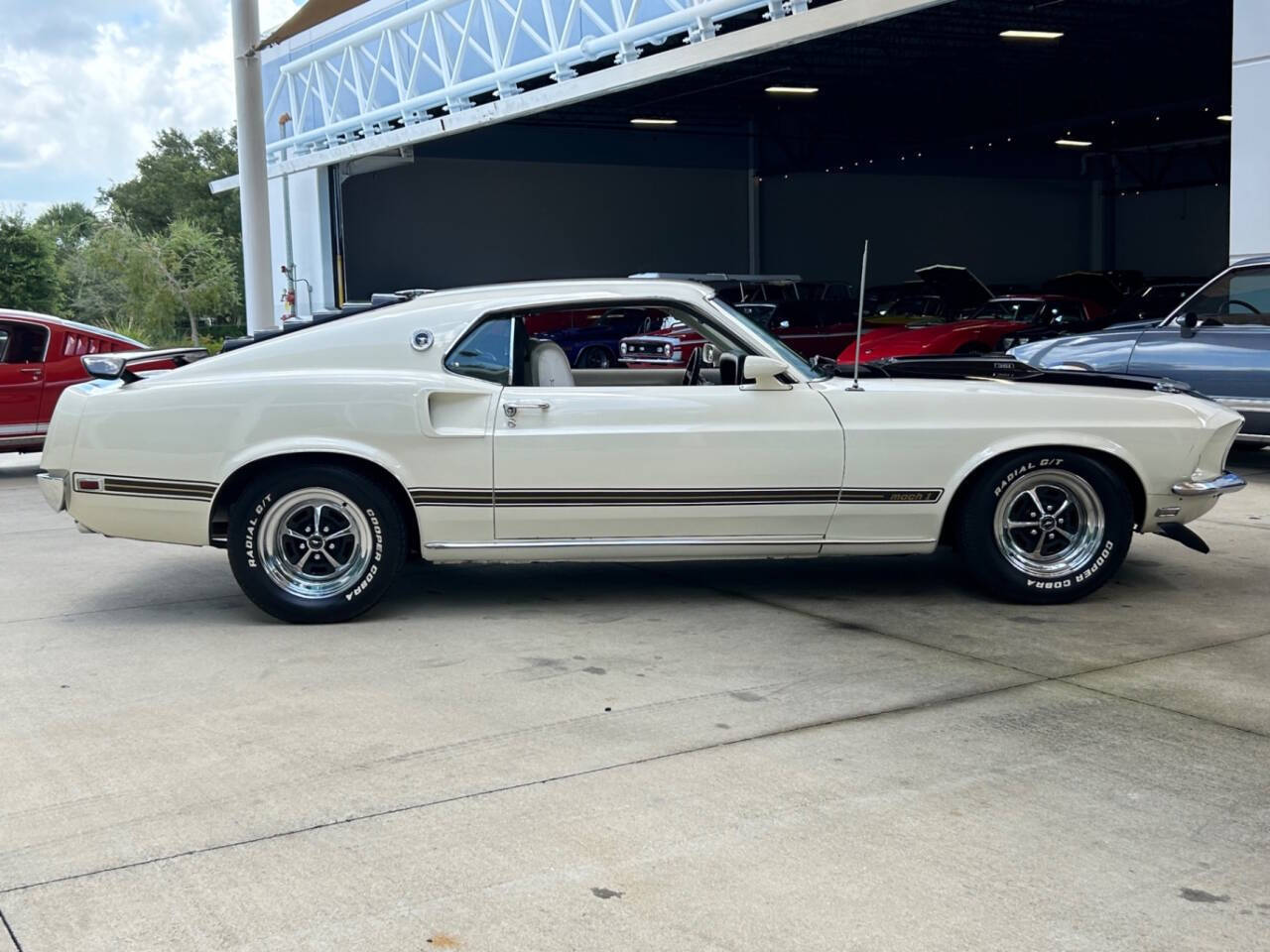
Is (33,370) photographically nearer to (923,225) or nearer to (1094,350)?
(1094,350)

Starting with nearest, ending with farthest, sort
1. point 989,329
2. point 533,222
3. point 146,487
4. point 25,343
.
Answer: point 146,487 < point 25,343 < point 989,329 < point 533,222

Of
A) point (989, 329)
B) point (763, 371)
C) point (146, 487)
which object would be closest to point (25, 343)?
point (146, 487)

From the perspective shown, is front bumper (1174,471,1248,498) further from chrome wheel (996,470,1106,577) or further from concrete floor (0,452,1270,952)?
concrete floor (0,452,1270,952)

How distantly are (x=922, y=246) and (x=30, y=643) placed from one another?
39.1 metres

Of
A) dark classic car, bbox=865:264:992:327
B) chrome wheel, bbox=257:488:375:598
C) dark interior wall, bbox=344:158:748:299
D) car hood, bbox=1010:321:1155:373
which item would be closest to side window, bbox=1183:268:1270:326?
car hood, bbox=1010:321:1155:373

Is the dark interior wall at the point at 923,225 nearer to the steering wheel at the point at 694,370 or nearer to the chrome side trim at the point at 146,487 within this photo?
the steering wheel at the point at 694,370

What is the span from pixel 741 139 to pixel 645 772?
36.1 m

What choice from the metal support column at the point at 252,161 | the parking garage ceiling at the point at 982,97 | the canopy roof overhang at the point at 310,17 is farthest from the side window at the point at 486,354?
the canopy roof overhang at the point at 310,17

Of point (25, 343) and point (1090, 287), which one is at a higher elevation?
point (1090, 287)

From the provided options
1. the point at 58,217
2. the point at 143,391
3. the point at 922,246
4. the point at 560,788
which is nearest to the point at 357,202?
the point at 922,246

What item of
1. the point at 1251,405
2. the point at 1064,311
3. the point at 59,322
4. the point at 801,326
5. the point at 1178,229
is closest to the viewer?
the point at 1251,405

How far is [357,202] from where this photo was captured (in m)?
34.0

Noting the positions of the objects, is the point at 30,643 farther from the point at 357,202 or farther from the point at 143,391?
the point at 357,202

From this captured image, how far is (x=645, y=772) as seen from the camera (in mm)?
4098
